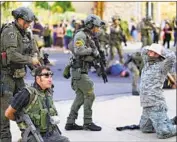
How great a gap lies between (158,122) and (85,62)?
1.29 m

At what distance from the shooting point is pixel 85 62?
6652 mm

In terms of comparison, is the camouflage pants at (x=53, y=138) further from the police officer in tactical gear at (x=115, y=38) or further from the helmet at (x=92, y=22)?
the police officer in tactical gear at (x=115, y=38)

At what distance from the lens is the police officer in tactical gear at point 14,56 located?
5277 millimetres

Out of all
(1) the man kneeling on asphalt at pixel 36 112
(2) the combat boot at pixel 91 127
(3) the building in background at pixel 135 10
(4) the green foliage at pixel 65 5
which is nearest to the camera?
(1) the man kneeling on asphalt at pixel 36 112

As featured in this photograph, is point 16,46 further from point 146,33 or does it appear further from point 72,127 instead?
point 146,33

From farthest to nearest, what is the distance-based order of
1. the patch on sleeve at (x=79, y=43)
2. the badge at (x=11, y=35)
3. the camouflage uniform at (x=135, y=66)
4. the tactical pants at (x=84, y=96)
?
the camouflage uniform at (x=135, y=66) < the tactical pants at (x=84, y=96) < the patch on sleeve at (x=79, y=43) < the badge at (x=11, y=35)

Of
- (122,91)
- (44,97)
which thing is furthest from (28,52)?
(122,91)

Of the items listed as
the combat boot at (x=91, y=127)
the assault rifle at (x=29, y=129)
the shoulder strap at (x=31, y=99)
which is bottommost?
the combat boot at (x=91, y=127)

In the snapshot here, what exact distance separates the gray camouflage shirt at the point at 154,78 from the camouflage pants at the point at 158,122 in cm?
9

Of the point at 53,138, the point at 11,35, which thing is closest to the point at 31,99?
the point at 53,138

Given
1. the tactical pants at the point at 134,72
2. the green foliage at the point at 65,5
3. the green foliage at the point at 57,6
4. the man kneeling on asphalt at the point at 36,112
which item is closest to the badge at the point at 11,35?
the man kneeling on asphalt at the point at 36,112

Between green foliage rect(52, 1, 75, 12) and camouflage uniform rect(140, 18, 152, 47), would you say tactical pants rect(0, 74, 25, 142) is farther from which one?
green foliage rect(52, 1, 75, 12)

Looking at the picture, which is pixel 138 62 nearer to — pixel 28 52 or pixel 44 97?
pixel 28 52

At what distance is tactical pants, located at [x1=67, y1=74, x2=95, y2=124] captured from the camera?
6.56 meters
